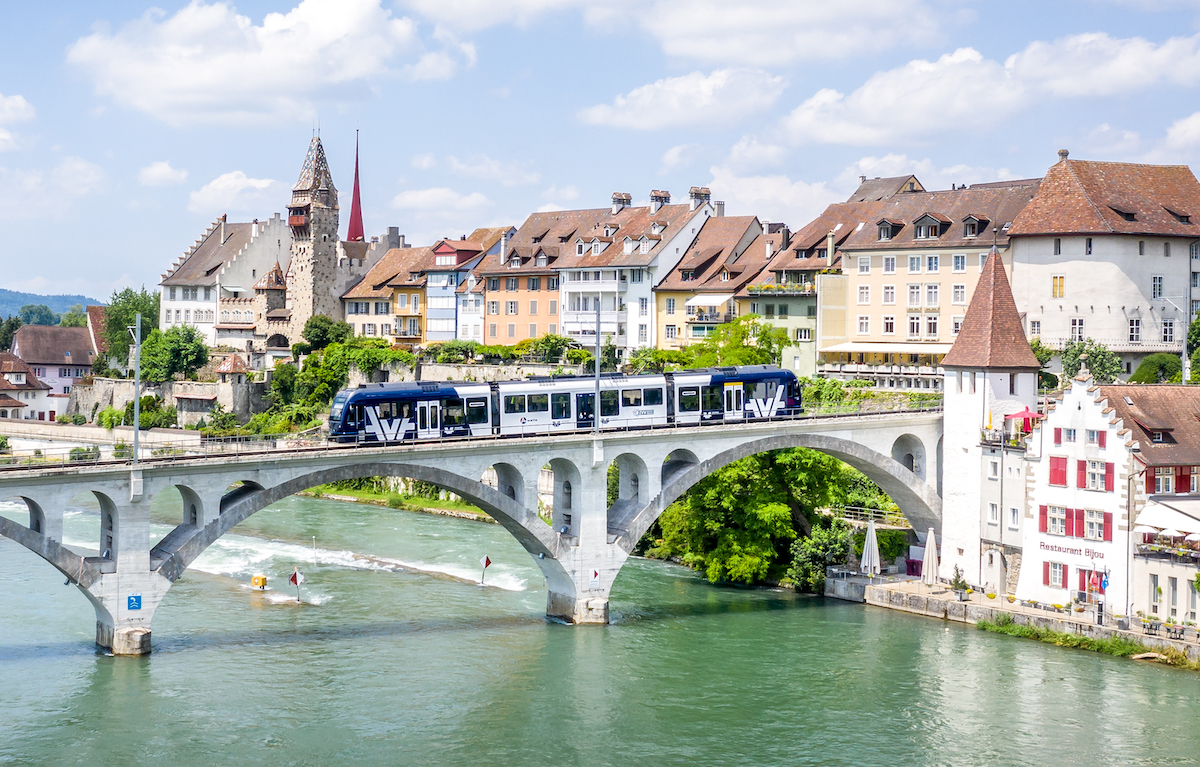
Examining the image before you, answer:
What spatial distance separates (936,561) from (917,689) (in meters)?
14.5

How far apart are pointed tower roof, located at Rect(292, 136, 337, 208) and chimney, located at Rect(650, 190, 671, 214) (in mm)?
29108

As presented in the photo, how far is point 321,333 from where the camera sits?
116188mm

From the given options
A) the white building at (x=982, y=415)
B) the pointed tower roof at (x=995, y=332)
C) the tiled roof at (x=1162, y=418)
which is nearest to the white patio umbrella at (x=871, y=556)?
the white building at (x=982, y=415)

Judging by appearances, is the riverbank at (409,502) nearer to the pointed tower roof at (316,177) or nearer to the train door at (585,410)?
the train door at (585,410)

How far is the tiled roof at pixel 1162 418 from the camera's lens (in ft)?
178

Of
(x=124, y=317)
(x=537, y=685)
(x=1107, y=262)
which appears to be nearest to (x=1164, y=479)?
(x=537, y=685)

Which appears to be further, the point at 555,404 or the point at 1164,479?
the point at 555,404

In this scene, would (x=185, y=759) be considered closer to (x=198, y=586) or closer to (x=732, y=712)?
(x=732, y=712)

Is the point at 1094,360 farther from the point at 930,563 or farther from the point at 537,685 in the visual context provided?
the point at 537,685

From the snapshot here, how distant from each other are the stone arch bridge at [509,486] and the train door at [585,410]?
73.8 inches

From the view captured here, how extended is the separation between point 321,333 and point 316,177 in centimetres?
1554

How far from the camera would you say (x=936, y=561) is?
61.6 metres

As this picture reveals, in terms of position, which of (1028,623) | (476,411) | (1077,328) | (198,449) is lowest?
(1028,623)

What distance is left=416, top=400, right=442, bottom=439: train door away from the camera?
177 feet
